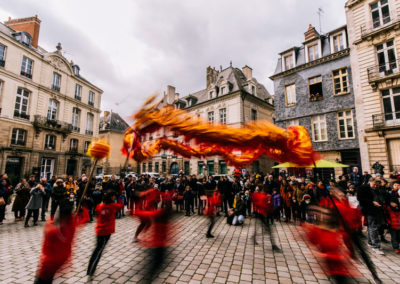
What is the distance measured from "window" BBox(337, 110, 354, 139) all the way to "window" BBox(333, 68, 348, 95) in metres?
1.68

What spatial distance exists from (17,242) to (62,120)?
21912 mm

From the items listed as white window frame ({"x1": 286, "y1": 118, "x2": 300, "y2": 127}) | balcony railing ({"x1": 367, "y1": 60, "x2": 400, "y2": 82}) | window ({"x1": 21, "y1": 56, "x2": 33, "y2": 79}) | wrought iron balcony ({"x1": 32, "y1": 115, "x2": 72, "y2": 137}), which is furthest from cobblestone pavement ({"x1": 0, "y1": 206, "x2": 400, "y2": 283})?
window ({"x1": 21, "y1": 56, "x2": 33, "y2": 79})

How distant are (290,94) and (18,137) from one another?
2695cm

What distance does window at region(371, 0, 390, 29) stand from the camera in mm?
13156

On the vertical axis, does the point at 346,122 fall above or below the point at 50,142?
above

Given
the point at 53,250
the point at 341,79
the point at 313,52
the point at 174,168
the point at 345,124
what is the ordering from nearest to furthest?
the point at 53,250 → the point at 345,124 → the point at 341,79 → the point at 313,52 → the point at 174,168

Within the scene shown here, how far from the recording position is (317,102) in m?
16.5

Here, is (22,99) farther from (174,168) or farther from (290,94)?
(290,94)

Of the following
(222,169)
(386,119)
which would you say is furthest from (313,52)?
(222,169)

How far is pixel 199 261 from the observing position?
4.30 meters

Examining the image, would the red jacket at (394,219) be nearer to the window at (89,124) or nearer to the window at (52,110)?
the window at (52,110)

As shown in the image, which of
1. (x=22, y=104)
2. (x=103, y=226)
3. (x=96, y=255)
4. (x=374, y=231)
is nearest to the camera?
(x=103, y=226)

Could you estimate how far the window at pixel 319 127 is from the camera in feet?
52.7

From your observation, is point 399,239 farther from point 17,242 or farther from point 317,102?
point 317,102
